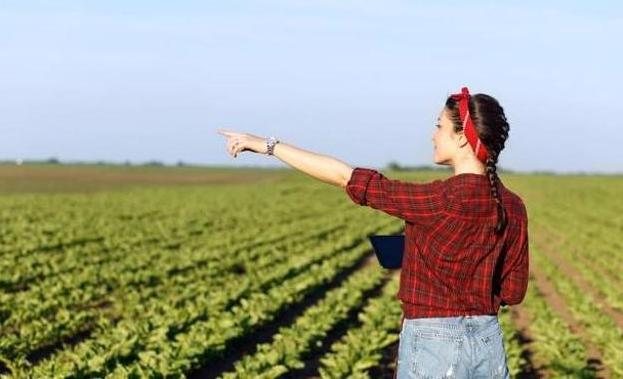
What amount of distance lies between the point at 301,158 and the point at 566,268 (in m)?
18.7

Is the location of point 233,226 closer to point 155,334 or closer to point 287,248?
point 287,248

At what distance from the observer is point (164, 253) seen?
60.3 ft

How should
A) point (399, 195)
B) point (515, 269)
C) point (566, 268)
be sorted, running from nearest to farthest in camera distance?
point (399, 195), point (515, 269), point (566, 268)

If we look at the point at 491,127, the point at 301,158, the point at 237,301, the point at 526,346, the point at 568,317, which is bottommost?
→ the point at 568,317

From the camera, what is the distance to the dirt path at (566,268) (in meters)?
14.2

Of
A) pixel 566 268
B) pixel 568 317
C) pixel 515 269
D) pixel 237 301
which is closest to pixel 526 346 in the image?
pixel 568 317

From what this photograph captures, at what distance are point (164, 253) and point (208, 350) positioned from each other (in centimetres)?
979

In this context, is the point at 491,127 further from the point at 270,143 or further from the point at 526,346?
the point at 526,346

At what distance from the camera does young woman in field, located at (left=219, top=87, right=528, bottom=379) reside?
2832 mm

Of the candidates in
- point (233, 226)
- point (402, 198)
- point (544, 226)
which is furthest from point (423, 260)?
point (544, 226)

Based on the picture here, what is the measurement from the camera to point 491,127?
9.29ft

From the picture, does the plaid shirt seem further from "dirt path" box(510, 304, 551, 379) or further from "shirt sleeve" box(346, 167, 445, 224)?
"dirt path" box(510, 304, 551, 379)

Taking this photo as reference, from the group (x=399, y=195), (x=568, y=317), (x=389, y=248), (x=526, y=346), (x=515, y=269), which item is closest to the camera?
(x=399, y=195)

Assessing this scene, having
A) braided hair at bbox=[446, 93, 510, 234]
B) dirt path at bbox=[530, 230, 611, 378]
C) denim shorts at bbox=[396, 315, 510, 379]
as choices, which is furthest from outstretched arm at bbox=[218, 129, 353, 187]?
dirt path at bbox=[530, 230, 611, 378]
